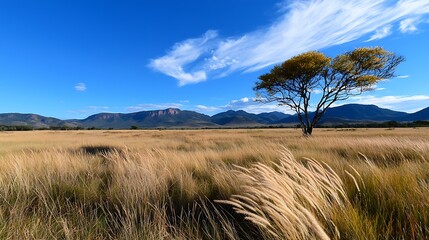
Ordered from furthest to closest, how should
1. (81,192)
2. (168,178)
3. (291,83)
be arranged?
1. (291,83)
2. (168,178)
3. (81,192)

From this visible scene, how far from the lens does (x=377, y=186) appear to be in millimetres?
3422

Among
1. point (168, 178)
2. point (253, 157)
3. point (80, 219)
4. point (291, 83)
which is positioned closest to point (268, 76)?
point (291, 83)

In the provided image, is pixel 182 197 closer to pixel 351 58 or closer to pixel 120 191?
pixel 120 191

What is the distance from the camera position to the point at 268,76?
30188mm

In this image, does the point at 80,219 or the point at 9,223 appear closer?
the point at 9,223

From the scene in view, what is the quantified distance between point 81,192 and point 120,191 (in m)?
0.78

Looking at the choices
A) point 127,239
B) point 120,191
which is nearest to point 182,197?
point 120,191

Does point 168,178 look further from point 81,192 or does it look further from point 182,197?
point 81,192

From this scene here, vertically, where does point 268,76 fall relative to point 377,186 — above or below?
above

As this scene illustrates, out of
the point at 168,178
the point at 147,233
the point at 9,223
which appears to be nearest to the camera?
the point at 147,233

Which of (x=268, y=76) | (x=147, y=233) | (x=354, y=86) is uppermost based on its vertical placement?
(x=268, y=76)

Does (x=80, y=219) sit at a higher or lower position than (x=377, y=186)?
lower

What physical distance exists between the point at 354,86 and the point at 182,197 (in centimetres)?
2716

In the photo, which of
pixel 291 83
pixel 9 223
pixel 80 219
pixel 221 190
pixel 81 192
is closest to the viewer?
pixel 9 223
